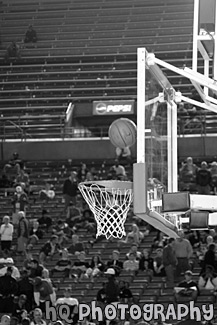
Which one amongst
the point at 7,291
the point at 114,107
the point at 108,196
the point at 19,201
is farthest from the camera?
the point at 114,107

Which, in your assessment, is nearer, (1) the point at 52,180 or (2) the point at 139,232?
(2) the point at 139,232

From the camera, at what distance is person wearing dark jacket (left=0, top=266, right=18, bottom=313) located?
17.4 metres

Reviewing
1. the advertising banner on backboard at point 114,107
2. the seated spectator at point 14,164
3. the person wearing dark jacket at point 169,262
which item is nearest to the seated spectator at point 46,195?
the seated spectator at point 14,164

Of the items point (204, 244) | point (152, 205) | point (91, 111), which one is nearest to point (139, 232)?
point (204, 244)

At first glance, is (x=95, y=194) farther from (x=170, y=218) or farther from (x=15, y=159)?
(x=15, y=159)

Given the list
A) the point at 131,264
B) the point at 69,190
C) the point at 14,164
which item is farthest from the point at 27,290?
the point at 14,164

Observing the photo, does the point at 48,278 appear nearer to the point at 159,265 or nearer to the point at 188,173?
the point at 159,265

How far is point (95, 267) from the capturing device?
60.7ft

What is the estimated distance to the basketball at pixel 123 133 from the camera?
1194cm

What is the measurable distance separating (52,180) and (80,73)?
6.97 metres

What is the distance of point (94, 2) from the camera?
3431cm

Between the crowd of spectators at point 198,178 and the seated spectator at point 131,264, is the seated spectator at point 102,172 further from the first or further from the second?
the seated spectator at point 131,264

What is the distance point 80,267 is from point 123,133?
22.6 ft

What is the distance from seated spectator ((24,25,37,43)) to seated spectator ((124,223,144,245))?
47.1 ft
